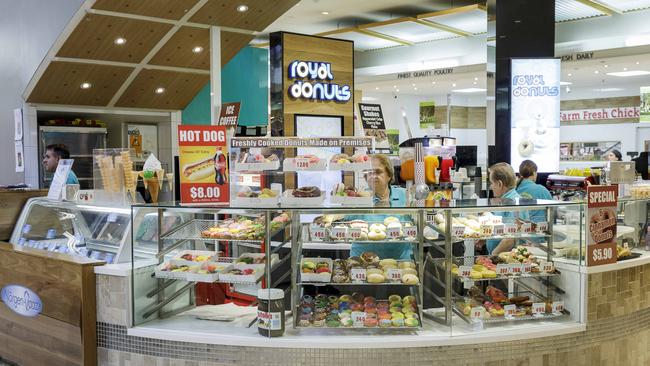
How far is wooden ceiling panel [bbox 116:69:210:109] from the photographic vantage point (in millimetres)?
10312

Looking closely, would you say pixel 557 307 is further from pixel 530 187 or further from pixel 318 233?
pixel 530 187

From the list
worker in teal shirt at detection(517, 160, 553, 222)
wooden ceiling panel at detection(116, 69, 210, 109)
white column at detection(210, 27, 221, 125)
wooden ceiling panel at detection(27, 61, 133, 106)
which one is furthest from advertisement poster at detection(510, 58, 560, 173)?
wooden ceiling panel at detection(27, 61, 133, 106)

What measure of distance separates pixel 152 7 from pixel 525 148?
5295 mm

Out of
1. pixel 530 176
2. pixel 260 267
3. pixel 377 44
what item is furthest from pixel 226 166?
pixel 377 44

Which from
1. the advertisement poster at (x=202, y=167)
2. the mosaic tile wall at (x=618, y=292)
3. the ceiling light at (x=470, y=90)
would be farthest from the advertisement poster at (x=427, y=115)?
the advertisement poster at (x=202, y=167)

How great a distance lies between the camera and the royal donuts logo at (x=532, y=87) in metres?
7.67

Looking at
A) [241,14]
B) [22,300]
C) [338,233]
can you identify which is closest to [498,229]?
[338,233]

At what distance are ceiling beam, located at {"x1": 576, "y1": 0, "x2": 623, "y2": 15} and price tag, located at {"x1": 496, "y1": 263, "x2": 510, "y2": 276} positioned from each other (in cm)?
791

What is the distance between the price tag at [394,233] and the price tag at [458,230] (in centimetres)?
32

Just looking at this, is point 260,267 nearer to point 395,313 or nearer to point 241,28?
point 395,313

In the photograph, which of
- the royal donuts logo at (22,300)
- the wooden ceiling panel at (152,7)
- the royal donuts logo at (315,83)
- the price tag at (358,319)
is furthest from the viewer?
the royal donuts logo at (315,83)

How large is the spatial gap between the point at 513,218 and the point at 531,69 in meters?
4.24

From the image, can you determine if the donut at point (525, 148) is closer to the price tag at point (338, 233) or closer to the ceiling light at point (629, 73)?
the price tag at point (338, 233)

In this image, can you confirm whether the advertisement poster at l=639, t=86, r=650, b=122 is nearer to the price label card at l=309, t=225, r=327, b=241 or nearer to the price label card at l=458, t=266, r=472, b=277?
the price label card at l=458, t=266, r=472, b=277
